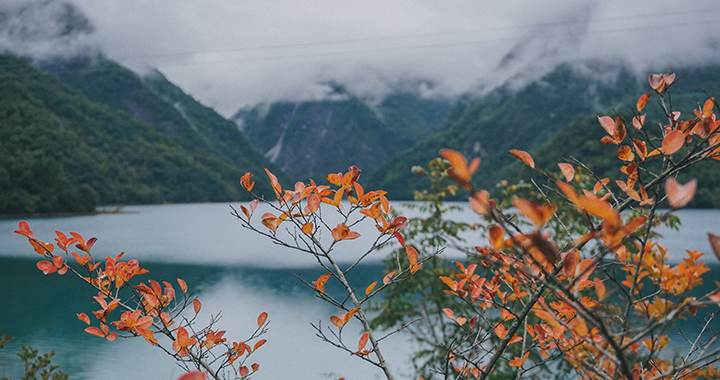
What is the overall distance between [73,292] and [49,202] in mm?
19480

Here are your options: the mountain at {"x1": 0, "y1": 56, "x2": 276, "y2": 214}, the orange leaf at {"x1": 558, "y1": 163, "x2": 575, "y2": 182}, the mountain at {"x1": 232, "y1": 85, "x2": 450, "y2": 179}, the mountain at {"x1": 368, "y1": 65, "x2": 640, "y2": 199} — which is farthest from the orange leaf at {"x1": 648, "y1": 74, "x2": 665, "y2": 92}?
the mountain at {"x1": 232, "y1": 85, "x2": 450, "y2": 179}

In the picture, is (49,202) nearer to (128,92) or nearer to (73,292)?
(73,292)

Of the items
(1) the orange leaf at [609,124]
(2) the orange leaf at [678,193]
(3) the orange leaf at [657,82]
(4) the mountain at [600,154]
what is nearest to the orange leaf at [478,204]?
(2) the orange leaf at [678,193]

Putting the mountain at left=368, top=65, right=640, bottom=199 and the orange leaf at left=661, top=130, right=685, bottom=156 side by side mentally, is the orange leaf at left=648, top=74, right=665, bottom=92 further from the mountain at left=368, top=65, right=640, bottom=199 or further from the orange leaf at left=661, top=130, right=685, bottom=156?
the mountain at left=368, top=65, right=640, bottom=199

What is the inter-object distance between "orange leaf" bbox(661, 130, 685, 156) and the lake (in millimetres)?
2925

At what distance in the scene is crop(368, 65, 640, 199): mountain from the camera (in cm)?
6444

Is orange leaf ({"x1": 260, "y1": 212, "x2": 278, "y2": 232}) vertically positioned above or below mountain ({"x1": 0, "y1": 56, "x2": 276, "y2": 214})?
below

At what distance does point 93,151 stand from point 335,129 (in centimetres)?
8048

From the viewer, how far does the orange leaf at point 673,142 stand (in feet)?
2.01

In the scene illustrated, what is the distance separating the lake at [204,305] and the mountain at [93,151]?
839 cm

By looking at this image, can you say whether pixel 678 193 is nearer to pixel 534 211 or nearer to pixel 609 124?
pixel 534 211

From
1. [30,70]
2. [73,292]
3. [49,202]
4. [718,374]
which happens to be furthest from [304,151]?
[718,374]

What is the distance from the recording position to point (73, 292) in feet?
29.7

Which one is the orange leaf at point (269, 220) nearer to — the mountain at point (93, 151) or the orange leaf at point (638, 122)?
the orange leaf at point (638, 122)
